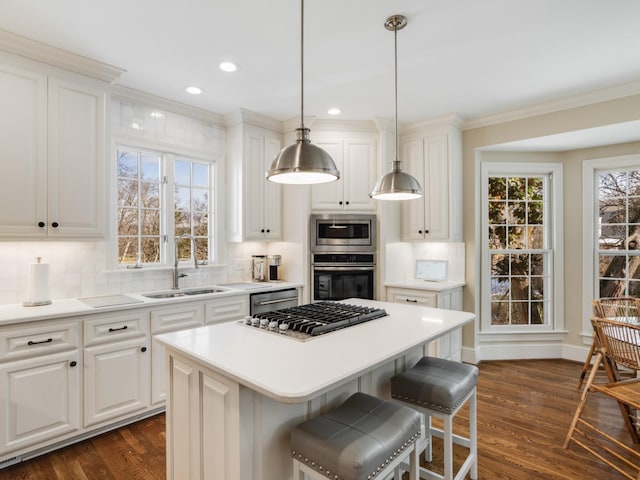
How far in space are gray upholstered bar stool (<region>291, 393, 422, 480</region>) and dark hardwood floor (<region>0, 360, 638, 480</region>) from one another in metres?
1.05

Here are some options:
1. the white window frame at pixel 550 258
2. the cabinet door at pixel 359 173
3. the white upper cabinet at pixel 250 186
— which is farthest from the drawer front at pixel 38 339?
the white window frame at pixel 550 258

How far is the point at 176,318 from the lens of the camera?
2.98m

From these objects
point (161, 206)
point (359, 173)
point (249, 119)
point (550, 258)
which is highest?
point (249, 119)

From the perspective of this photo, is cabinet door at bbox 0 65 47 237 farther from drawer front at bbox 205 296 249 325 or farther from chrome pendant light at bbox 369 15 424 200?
chrome pendant light at bbox 369 15 424 200

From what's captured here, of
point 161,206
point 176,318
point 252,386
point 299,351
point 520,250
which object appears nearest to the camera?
point 252,386

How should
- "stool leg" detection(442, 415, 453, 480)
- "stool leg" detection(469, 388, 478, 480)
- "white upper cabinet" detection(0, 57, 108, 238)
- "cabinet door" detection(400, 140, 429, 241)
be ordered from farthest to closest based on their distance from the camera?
"cabinet door" detection(400, 140, 429, 241)
"white upper cabinet" detection(0, 57, 108, 238)
"stool leg" detection(469, 388, 478, 480)
"stool leg" detection(442, 415, 453, 480)

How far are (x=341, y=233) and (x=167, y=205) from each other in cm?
178

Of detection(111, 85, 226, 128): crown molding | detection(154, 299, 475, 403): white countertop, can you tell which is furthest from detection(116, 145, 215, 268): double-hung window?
detection(154, 299, 475, 403): white countertop

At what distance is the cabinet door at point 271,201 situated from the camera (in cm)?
401

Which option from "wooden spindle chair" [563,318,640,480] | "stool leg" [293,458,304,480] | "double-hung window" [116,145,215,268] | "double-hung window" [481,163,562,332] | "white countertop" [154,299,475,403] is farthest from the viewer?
"double-hung window" [481,163,562,332]

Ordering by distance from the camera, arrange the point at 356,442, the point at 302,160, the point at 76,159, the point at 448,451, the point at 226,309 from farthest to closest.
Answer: the point at 226,309
the point at 76,159
the point at 448,451
the point at 302,160
the point at 356,442

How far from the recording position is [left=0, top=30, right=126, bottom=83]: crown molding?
2.40 meters

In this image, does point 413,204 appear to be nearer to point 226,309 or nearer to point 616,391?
point 226,309

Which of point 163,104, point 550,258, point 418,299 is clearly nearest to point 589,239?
point 550,258
